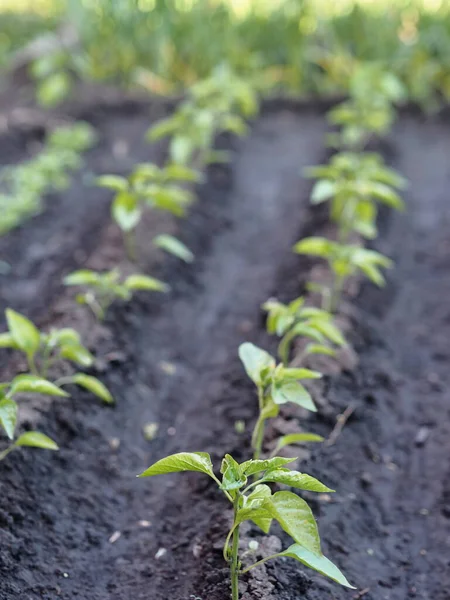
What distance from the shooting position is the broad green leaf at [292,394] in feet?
7.61

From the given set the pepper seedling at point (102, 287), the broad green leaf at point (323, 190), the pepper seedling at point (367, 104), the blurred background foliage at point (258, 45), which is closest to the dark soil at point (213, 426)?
the pepper seedling at point (102, 287)

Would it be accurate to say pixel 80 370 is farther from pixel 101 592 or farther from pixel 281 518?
pixel 281 518

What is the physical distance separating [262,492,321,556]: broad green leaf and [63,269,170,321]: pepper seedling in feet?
5.43

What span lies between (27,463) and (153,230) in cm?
216

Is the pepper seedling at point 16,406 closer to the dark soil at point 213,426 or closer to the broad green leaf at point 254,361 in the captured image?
the dark soil at point 213,426

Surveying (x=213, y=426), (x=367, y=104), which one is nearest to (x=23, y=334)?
(x=213, y=426)

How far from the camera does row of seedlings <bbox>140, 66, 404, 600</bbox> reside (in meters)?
1.88

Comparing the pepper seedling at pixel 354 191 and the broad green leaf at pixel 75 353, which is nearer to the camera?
the broad green leaf at pixel 75 353

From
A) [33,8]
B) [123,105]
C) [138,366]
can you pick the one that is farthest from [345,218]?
[33,8]

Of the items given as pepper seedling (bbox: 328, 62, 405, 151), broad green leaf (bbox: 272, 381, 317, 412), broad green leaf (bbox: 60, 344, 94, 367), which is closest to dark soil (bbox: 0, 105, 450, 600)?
broad green leaf (bbox: 60, 344, 94, 367)

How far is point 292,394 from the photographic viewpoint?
234 centimetres

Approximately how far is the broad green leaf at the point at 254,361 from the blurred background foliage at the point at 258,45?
17.4 ft

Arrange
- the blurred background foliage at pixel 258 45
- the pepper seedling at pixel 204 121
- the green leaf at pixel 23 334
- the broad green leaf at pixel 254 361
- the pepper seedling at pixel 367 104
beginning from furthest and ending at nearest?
the blurred background foliage at pixel 258 45, the pepper seedling at pixel 367 104, the pepper seedling at pixel 204 121, the green leaf at pixel 23 334, the broad green leaf at pixel 254 361

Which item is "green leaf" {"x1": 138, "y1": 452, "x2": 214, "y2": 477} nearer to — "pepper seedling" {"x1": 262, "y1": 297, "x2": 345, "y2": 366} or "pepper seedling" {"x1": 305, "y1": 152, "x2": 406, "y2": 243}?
"pepper seedling" {"x1": 262, "y1": 297, "x2": 345, "y2": 366}
